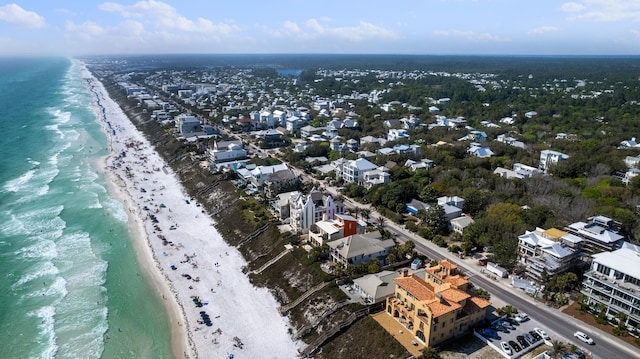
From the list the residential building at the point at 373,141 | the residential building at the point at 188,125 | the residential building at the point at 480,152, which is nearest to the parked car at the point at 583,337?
the residential building at the point at 480,152

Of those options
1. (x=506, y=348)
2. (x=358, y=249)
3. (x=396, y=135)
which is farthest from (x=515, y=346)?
(x=396, y=135)

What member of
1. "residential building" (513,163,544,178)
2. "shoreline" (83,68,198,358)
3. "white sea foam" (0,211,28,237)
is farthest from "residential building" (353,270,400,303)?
"white sea foam" (0,211,28,237)

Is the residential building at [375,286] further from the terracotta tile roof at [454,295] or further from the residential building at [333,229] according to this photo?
the residential building at [333,229]

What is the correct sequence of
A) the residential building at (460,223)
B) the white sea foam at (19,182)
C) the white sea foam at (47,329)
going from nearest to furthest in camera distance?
the white sea foam at (47,329) → the residential building at (460,223) → the white sea foam at (19,182)

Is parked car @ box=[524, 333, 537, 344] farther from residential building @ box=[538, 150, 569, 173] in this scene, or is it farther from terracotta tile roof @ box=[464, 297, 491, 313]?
residential building @ box=[538, 150, 569, 173]

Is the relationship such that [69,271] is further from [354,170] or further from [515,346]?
[515,346]

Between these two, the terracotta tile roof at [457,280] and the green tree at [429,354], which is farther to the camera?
the terracotta tile roof at [457,280]

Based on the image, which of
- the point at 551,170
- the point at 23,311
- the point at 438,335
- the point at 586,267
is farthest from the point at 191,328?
the point at 551,170
